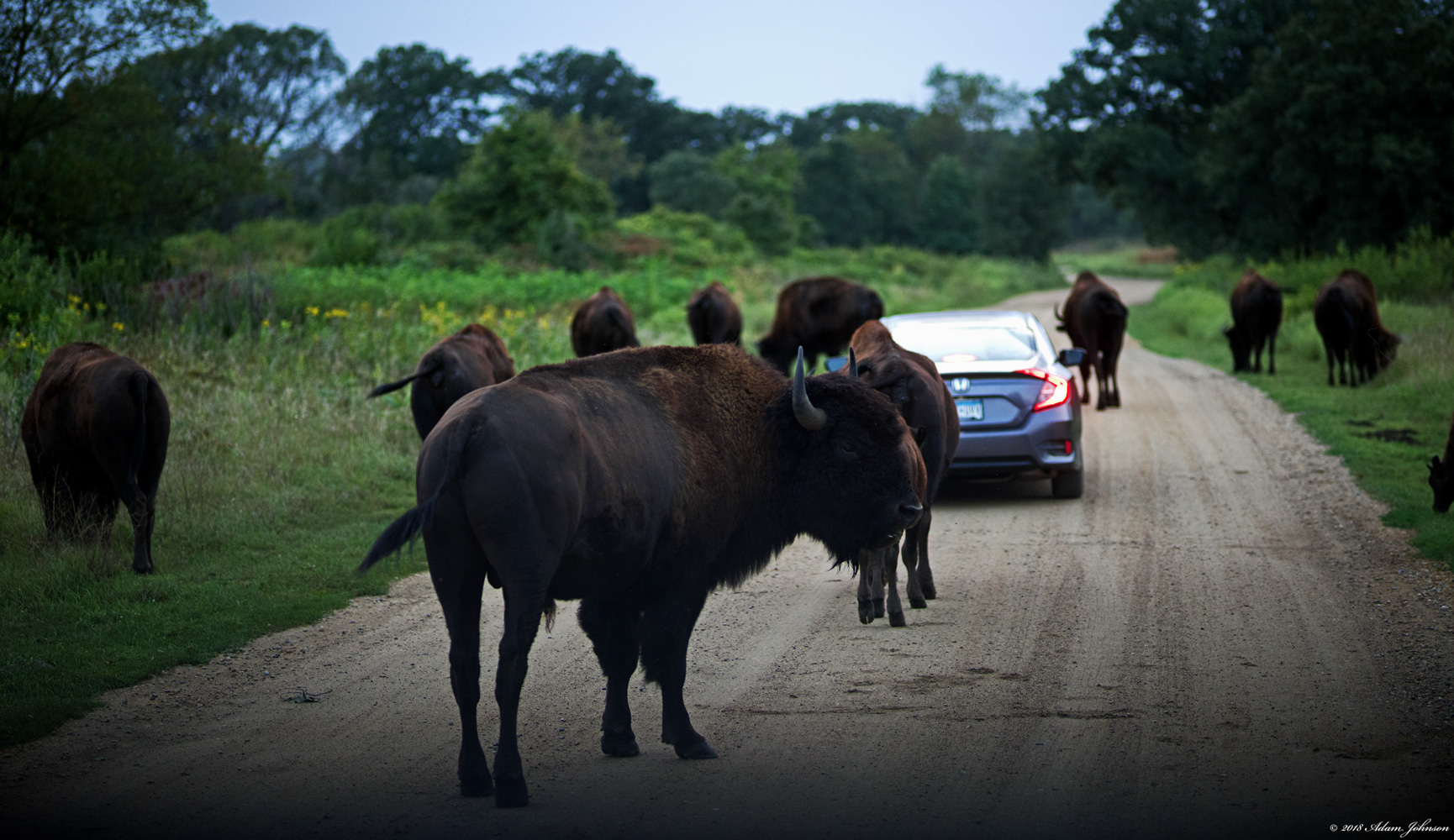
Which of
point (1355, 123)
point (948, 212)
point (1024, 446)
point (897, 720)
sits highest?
point (948, 212)

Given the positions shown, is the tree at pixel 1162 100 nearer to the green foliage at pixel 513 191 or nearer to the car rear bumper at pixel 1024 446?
the green foliage at pixel 513 191

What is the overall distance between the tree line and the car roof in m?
13.4

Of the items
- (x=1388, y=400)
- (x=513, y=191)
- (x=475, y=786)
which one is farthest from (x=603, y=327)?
(x=513, y=191)

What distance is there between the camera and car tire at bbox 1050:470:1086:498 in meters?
10.6

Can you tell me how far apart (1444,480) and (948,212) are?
248ft

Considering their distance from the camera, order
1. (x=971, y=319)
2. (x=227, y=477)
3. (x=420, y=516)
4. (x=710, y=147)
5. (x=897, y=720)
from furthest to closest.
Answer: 1. (x=710, y=147)
2. (x=971, y=319)
3. (x=227, y=477)
4. (x=897, y=720)
5. (x=420, y=516)

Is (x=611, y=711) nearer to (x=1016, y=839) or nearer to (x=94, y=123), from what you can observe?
(x=1016, y=839)

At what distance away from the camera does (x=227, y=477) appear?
1012 cm

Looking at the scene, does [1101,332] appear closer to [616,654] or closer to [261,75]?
[616,654]

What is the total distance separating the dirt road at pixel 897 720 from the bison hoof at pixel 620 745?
6 centimetres

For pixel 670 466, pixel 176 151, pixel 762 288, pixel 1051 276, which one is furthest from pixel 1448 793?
pixel 1051 276

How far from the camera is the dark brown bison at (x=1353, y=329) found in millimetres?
17406

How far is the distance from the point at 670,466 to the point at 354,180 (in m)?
70.8

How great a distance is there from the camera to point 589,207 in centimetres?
4584
